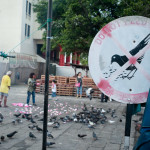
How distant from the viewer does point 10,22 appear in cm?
3275

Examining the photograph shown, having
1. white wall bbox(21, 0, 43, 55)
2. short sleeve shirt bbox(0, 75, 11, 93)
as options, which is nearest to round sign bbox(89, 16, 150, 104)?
short sleeve shirt bbox(0, 75, 11, 93)

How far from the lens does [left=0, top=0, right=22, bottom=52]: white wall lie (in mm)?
32406

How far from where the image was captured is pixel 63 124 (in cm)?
809

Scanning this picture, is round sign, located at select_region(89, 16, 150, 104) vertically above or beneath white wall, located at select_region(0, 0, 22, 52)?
beneath

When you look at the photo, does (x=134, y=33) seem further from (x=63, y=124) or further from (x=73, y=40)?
(x=73, y=40)

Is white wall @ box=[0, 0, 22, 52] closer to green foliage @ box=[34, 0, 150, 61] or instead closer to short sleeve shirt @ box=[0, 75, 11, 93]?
green foliage @ box=[34, 0, 150, 61]

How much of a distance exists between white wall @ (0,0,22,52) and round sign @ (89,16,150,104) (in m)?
31.5

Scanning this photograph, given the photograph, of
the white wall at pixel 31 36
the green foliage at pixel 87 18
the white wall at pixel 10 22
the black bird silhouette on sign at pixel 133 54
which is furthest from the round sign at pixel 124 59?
the white wall at pixel 31 36

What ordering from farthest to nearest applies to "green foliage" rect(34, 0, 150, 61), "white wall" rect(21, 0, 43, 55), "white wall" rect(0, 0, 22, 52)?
"white wall" rect(21, 0, 43, 55)
"white wall" rect(0, 0, 22, 52)
"green foliage" rect(34, 0, 150, 61)

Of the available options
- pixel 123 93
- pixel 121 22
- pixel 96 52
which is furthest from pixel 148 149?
pixel 121 22

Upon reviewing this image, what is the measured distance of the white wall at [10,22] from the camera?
32406 mm

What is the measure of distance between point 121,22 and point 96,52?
0.39 metres

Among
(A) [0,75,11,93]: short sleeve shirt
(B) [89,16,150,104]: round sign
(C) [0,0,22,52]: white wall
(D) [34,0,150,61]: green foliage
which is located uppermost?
(C) [0,0,22,52]: white wall

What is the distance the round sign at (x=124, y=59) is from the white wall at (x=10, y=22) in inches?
1240
